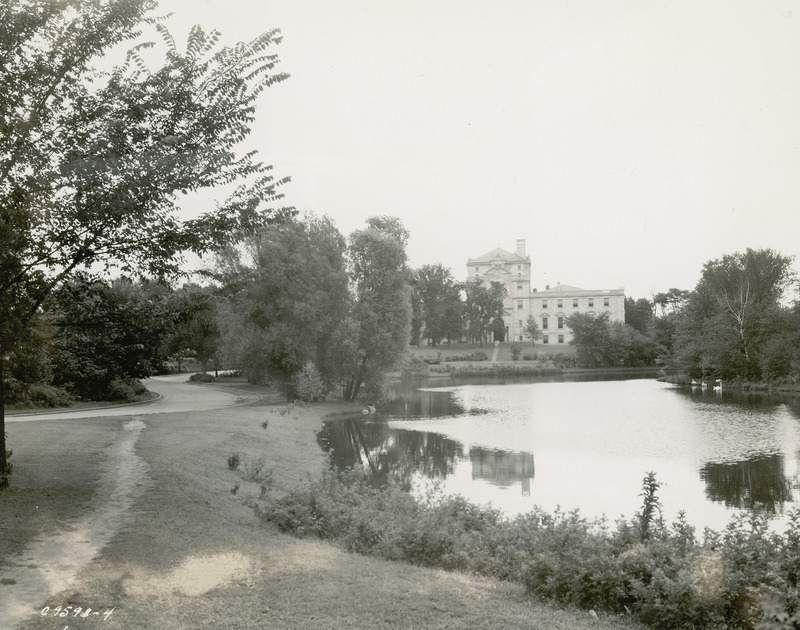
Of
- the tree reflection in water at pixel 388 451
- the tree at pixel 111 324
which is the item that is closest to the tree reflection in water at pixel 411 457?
the tree reflection in water at pixel 388 451

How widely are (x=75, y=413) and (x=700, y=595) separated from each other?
2442cm

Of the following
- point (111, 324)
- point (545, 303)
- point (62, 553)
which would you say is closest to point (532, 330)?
point (545, 303)

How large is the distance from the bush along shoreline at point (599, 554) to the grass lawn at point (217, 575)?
0.40 metres

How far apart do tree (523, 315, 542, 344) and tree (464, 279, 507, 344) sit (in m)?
6.13

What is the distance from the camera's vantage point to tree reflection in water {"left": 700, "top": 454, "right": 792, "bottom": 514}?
15456 millimetres

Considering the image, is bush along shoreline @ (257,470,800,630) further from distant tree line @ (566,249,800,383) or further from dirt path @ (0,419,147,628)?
distant tree line @ (566,249,800,383)

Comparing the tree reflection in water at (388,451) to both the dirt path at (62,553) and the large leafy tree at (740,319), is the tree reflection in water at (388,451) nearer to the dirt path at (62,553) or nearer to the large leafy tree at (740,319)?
the dirt path at (62,553)

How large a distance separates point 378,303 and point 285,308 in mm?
5361

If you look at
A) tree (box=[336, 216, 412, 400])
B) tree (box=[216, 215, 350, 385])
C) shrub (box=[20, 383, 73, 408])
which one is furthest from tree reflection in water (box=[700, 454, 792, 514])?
shrub (box=[20, 383, 73, 408])

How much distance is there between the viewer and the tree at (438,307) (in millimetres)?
93812

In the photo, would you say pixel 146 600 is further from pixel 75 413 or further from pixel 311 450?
pixel 75 413

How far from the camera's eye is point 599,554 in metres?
7.90

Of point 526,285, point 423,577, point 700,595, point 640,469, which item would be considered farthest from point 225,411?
point 526,285

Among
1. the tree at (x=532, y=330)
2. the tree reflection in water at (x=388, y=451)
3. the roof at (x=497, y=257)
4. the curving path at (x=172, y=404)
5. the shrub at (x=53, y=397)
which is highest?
the roof at (x=497, y=257)
